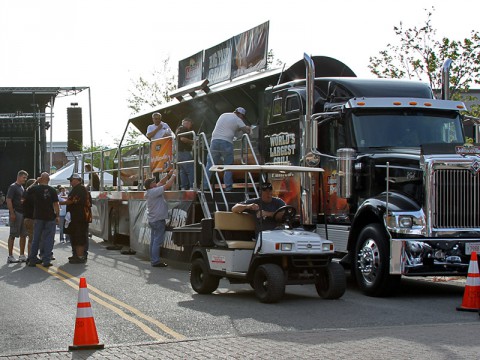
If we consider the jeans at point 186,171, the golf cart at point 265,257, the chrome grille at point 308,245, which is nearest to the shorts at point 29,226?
the jeans at point 186,171

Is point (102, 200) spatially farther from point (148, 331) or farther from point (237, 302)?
point (148, 331)

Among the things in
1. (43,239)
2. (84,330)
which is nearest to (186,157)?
(43,239)

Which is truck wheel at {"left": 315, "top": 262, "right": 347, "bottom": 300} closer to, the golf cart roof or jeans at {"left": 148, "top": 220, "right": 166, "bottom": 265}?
the golf cart roof

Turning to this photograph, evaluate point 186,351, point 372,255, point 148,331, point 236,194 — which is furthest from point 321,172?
point 186,351

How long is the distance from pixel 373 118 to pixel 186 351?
6853 millimetres

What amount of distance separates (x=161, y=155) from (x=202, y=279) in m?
6.90

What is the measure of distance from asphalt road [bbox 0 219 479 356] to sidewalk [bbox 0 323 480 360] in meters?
0.16

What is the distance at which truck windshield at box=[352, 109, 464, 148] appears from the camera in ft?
44.0

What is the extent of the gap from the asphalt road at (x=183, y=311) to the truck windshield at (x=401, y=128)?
2.41 metres

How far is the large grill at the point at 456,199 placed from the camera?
12070 mm

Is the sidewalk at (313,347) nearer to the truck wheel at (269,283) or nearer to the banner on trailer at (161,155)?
the truck wheel at (269,283)

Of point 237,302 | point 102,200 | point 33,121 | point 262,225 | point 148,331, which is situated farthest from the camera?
point 33,121

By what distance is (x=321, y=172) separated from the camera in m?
13.3

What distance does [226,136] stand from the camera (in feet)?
53.2
